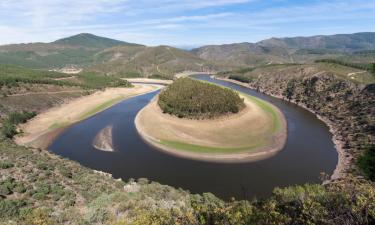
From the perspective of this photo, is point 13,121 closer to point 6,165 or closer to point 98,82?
point 6,165

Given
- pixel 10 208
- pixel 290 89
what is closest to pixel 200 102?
pixel 10 208

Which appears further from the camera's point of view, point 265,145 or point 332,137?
point 332,137

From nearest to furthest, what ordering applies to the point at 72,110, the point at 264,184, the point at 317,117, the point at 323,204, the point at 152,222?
the point at 152,222 → the point at 323,204 → the point at 264,184 → the point at 317,117 → the point at 72,110

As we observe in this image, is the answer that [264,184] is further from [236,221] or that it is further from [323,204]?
[236,221]

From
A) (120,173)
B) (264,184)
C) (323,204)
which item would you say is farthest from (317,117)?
(323,204)

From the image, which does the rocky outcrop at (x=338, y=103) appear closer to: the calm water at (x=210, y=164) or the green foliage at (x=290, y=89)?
the green foliage at (x=290, y=89)

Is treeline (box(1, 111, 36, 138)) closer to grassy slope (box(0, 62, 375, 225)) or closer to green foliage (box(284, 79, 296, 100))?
grassy slope (box(0, 62, 375, 225))
